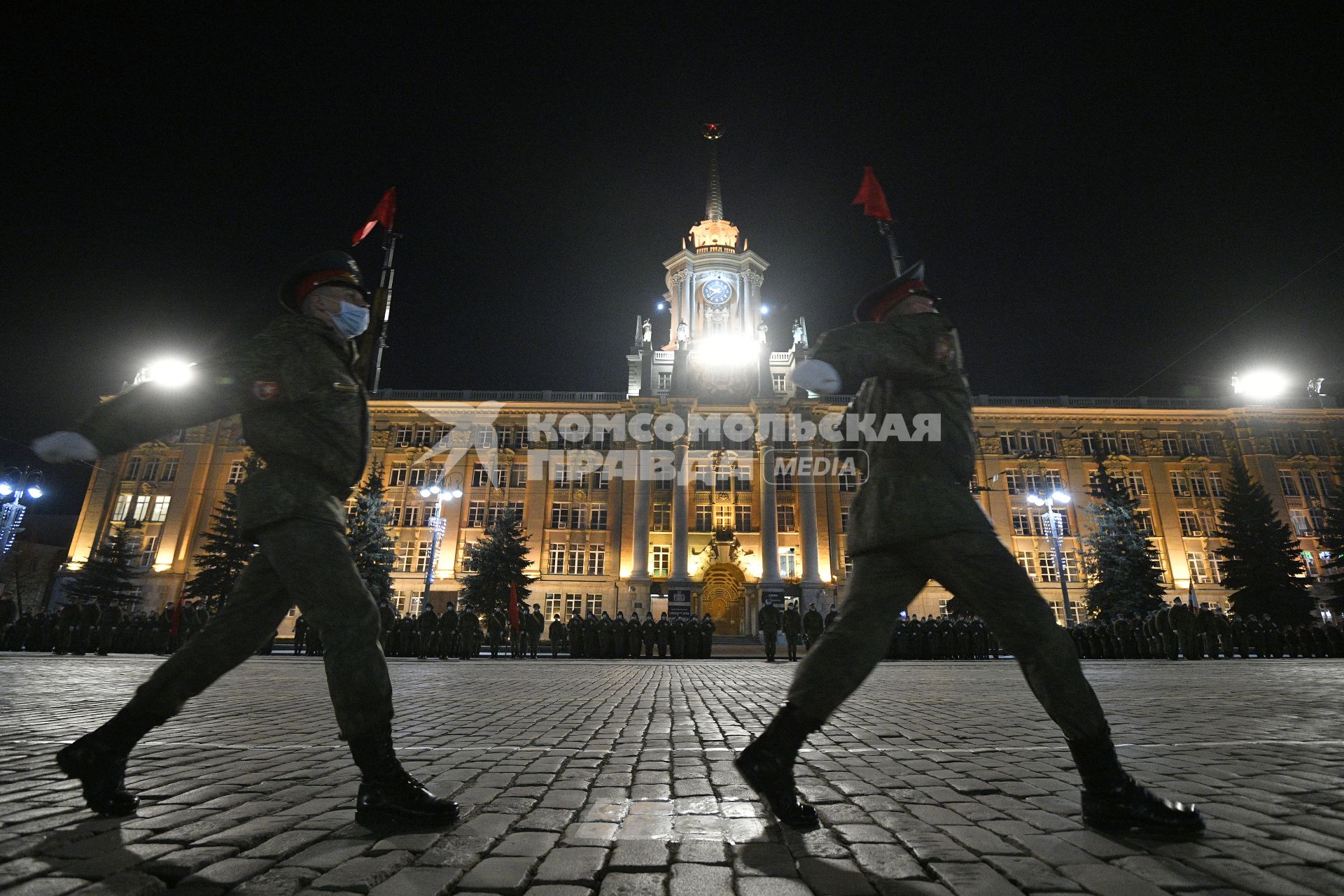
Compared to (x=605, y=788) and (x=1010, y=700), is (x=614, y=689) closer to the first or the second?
(x=1010, y=700)

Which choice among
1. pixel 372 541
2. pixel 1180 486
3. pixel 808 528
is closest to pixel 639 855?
pixel 372 541

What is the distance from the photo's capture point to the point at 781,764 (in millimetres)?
2484

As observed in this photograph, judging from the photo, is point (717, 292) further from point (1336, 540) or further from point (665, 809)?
point (665, 809)

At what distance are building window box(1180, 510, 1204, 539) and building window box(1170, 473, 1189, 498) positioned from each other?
47.5 inches

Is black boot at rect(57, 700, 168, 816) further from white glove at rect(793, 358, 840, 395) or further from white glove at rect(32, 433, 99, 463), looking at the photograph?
white glove at rect(793, 358, 840, 395)

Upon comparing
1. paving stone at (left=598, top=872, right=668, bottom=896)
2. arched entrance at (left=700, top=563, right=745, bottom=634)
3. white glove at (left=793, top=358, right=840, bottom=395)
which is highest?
arched entrance at (left=700, top=563, right=745, bottom=634)

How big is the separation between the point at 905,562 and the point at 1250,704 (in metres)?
6.49

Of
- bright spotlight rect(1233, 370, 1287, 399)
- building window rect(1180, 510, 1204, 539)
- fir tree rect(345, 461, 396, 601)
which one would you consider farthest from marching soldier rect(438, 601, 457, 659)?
bright spotlight rect(1233, 370, 1287, 399)

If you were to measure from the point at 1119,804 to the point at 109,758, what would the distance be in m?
3.62

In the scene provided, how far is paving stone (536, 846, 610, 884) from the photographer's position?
1.79m

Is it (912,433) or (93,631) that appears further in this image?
(93,631)

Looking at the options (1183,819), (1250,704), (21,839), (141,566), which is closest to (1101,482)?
(1250,704)

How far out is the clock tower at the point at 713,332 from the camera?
1971 inches

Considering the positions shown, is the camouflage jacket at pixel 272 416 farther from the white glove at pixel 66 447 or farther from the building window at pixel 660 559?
the building window at pixel 660 559
